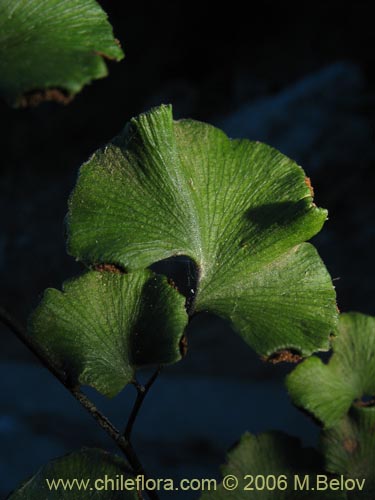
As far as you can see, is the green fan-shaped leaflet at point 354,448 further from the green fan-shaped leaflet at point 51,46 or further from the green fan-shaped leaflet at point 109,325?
the green fan-shaped leaflet at point 51,46

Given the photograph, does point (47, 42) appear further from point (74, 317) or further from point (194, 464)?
point (194, 464)

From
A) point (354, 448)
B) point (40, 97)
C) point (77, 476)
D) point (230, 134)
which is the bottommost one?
point (230, 134)

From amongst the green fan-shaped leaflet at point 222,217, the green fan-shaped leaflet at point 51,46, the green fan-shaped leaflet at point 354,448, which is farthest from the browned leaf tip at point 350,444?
the green fan-shaped leaflet at point 51,46

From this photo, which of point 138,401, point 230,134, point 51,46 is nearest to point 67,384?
point 138,401

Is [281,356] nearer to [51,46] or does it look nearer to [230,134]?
[51,46]

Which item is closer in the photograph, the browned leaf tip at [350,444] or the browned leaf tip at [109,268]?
the browned leaf tip at [109,268]

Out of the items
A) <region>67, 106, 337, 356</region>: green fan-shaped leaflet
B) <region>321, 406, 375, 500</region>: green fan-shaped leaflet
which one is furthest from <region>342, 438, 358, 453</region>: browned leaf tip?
<region>67, 106, 337, 356</region>: green fan-shaped leaflet
